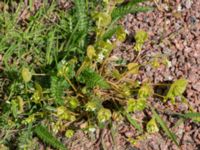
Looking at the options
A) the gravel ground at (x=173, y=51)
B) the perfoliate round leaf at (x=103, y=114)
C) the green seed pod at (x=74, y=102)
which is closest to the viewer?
the perfoliate round leaf at (x=103, y=114)

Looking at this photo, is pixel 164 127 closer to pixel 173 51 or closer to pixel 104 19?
pixel 173 51

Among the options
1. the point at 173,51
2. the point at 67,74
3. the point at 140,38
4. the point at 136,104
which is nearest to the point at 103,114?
the point at 136,104

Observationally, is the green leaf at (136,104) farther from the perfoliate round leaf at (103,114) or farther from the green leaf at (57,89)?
the green leaf at (57,89)

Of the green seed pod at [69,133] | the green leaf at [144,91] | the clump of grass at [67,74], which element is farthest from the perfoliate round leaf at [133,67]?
the green seed pod at [69,133]

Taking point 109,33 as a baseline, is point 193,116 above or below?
below

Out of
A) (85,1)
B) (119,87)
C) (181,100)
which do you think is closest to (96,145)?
(119,87)

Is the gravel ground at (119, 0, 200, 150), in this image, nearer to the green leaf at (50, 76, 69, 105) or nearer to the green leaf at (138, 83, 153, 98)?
the green leaf at (138, 83, 153, 98)

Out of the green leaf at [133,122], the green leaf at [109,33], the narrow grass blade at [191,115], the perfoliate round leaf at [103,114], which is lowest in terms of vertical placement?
the green leaf at [133,122]
